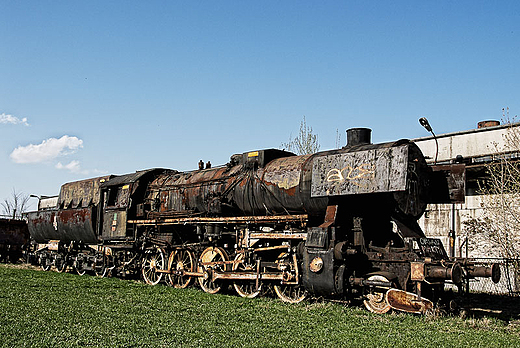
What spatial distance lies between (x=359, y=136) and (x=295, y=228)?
101 inches

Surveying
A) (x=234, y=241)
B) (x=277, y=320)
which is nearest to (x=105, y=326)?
(x=277, y=320)

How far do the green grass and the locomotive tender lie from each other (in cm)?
66

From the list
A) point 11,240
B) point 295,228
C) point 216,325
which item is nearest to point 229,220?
point 295,228

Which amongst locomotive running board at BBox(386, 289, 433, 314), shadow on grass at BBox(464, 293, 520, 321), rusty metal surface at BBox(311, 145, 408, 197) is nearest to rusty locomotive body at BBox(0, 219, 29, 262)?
rusty metal surface at BBox(311, 145, 408, 197)

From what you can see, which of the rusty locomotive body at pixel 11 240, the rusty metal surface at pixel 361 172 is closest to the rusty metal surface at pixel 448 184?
the rusty metal surface at pixel 361 172

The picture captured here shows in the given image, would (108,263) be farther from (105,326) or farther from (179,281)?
(105,326)

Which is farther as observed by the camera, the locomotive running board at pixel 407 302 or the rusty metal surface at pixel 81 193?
the rusty metal surface at pixel 81 193

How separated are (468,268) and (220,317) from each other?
187 inches

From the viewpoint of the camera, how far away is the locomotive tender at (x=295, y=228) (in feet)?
31.9

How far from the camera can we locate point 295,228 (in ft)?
38.2

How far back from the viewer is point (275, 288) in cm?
1170

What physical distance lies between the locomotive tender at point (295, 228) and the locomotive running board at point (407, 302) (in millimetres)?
18

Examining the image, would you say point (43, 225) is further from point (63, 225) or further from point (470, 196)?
point (470, 196)

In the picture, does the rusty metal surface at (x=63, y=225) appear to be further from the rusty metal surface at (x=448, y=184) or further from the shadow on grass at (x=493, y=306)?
the shadow on grass at (x=493, y=306)
